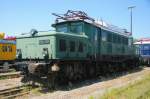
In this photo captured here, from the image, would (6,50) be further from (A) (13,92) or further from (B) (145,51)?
(A) (13,92)

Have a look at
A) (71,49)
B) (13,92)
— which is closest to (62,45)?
(71,49)

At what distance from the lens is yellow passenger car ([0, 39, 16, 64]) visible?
2669 centimetres

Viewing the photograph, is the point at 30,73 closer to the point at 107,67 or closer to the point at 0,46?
the point at 107,67

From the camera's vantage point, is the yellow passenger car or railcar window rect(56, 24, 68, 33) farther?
the yellow passenger car

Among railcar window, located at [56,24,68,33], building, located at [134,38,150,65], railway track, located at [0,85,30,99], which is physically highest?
railcar window, located at [56,24,68,33]

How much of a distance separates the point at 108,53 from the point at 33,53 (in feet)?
22.6

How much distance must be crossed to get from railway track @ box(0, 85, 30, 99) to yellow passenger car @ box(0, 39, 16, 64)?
48.2 ft

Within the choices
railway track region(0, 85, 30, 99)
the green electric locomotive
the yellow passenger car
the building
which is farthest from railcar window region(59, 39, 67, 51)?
the building

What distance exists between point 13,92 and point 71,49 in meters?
3.79

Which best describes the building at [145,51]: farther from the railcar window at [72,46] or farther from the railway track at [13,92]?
the railway track at [13,92]

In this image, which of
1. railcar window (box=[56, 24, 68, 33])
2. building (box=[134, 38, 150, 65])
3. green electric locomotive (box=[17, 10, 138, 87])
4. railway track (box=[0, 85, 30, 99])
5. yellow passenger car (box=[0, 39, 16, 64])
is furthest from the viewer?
building (box=[134, 38, 150, 65])

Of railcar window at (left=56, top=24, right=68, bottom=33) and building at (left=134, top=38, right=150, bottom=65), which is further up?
railcar window at (left=56, top=24, right=68, bottom=33)

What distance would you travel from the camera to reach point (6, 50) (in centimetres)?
2727

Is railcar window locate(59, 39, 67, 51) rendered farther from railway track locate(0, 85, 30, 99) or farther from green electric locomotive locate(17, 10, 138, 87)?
railway track locate(0, 85, 30, 99)
